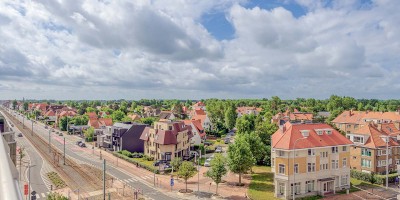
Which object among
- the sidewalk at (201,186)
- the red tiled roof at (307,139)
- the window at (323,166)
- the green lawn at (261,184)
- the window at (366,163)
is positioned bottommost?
the sidewalk at (201,186)

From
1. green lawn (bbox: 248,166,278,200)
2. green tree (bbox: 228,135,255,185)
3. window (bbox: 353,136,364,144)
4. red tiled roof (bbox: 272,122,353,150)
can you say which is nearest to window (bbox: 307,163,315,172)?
red tiled roof (bbox: 272,122,353,150)

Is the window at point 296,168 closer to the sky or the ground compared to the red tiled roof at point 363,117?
closer to the ground

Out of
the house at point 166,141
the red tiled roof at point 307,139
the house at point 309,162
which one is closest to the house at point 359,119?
the red tiled roof at point 307,139

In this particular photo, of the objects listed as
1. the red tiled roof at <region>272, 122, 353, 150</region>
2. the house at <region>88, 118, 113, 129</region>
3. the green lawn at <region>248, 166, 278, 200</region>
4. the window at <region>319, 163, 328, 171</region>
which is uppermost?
the red tiled roof at <region>272, 122, 353, 150</region>

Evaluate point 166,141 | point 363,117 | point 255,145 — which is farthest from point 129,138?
point 363,117

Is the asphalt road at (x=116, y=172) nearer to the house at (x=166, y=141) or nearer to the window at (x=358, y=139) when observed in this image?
the house at (x=166, y=141)

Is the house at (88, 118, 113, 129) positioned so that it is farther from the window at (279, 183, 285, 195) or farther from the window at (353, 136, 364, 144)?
the window at (353, 136, 364, 144)

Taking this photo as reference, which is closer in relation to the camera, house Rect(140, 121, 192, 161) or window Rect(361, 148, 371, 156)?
window Rect(361, 148, 371, 156)

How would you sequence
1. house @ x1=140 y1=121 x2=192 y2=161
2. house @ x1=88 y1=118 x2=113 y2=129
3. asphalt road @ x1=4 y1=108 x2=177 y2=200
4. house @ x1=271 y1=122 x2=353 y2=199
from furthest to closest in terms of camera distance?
A: house @ x1=88 y1=118 x2=113 y2=129
house @ x1=140 y1=121 x2=192 y2=161
asphalt road @ x1=4 y1=108 x2=177 y2=200
house @ x1=271 y1=122 x2=353 y2=199
